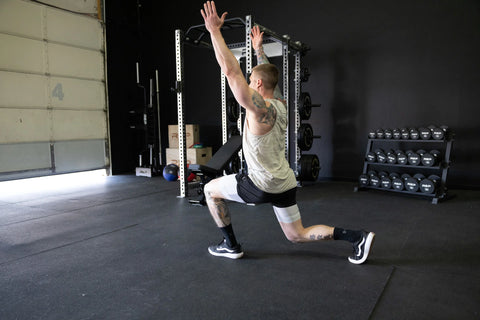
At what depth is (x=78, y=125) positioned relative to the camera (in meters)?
6.28

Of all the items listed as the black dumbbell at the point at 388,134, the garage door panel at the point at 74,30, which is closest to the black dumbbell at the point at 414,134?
the black dumbbell at the point at 388,134

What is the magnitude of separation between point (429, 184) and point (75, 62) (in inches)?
224

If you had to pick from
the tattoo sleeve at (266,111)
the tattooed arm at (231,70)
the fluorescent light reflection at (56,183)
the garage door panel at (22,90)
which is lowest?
the fluorescent light reflection at (56,183)

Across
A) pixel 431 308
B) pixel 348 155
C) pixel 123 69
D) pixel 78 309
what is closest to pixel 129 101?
pixel 123 69

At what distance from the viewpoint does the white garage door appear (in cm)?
532

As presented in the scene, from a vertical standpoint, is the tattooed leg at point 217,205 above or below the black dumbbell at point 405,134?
below

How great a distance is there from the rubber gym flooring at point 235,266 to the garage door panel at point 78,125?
234 centimetres

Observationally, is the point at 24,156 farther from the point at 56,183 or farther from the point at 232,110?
the point at 232,110

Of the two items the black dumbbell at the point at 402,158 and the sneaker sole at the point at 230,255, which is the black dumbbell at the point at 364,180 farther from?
the sneaker sole at the point at 230,255

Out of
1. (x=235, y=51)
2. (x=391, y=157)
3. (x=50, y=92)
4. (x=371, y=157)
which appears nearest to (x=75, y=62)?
(x=50, y=92)

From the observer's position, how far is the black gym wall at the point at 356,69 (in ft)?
15.1

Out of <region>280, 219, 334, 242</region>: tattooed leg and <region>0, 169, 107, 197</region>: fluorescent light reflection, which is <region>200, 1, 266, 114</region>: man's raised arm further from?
<region>0, 169, 107, 197</region>: fluorescent light reflection

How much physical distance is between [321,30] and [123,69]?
3752 millimetres

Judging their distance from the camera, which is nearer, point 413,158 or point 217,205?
point 217,205
